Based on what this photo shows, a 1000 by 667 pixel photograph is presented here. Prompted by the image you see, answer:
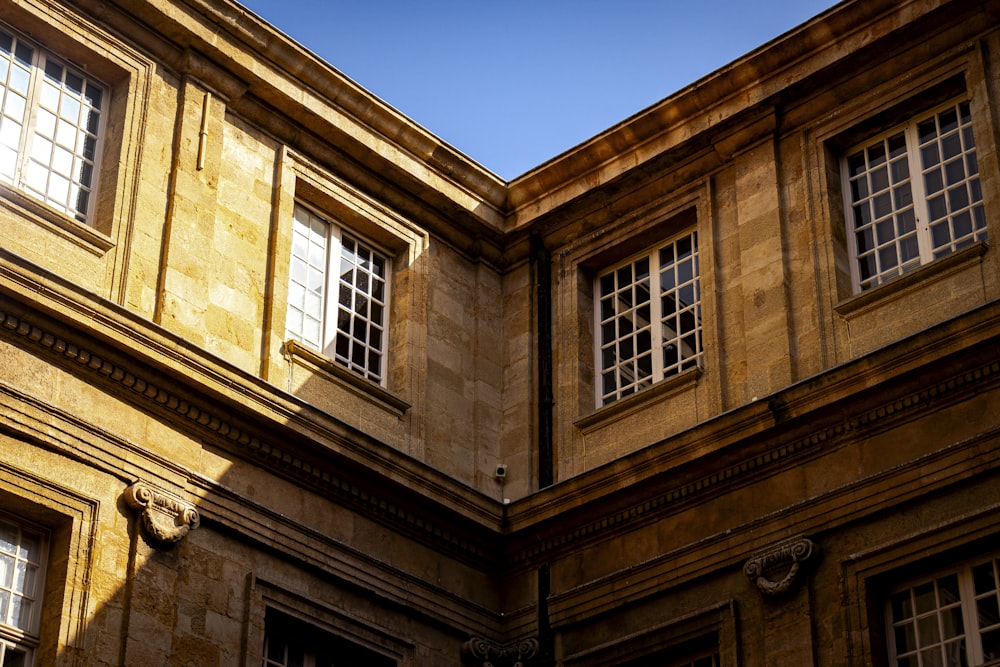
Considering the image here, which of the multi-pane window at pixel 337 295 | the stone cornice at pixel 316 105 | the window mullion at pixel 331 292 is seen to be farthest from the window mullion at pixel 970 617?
the stone cornice at pixel 316 105

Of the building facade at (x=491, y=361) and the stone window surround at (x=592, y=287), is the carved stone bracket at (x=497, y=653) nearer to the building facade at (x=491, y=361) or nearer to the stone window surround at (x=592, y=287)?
the building facade at (x=491, y=361)

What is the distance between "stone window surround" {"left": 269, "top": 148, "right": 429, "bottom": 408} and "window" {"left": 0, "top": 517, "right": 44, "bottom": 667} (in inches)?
121

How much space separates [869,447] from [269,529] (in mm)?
4900

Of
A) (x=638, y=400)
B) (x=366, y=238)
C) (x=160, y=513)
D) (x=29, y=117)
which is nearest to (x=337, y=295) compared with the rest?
(x=366, y=238)

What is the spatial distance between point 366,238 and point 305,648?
435 cm

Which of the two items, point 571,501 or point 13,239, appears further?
point 571,501

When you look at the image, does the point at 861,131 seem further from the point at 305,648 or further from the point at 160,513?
the point at 160,513

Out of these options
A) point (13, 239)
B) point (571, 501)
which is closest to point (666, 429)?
point (571, 501)

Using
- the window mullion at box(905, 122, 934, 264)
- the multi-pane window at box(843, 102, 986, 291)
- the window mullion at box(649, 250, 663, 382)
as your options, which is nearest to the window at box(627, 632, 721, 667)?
the window mullion at box(649, 250, 663, 382)

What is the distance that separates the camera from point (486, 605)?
1761cm

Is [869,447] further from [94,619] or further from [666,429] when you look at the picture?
[94,619]

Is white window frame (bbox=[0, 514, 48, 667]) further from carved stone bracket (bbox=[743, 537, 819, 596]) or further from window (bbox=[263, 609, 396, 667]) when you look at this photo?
carved stone bracket (bbox=[743, 537, 819, 596])

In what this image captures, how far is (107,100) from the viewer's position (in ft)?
55.6

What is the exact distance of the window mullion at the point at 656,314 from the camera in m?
18.0
